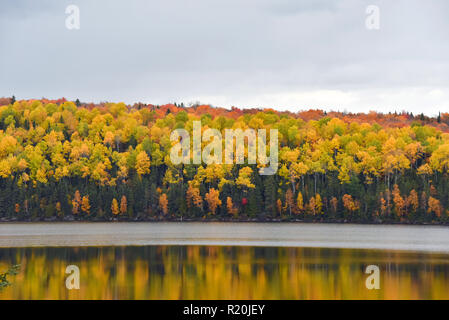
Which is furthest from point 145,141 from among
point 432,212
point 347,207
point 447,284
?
point 447,284

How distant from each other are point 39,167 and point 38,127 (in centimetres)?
2574

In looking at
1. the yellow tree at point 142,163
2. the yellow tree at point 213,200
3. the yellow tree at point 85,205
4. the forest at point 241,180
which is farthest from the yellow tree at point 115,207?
the yellow tree at point 142,163

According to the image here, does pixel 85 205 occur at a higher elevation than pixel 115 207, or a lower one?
higher

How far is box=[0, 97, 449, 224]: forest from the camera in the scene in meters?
141

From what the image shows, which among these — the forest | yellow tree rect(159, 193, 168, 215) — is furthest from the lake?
yellow tree rect(159, 193, 168, 215)

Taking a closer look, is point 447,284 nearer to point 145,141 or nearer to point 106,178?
point 106,178

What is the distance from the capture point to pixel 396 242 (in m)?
80.2
